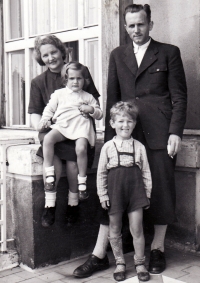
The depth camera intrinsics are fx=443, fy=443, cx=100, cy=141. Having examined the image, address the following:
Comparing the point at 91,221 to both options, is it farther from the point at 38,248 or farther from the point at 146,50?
the point at 146,50

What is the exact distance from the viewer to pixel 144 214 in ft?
12.4

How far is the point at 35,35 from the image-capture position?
17.0 ft

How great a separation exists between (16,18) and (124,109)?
101 inches

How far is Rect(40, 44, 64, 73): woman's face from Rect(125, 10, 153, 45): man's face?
0.68 metres

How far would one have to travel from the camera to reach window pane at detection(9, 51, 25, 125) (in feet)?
17.8

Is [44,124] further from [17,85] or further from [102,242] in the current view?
[17,85]

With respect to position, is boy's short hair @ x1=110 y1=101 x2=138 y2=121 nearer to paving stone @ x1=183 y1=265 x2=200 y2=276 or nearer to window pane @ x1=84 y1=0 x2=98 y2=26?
paving stone @ x1=183 y1=265 x2=200 y2=276

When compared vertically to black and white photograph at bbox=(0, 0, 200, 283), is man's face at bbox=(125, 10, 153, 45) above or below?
above

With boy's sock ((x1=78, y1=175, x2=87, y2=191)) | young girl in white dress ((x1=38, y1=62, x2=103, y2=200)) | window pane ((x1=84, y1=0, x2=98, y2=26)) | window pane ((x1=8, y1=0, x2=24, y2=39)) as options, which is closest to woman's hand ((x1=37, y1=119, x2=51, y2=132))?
→ young girl in white dress ((x1=38, y1=62, x2=103, y2=200))

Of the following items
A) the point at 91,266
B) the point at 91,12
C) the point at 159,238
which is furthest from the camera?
the point at 91,12

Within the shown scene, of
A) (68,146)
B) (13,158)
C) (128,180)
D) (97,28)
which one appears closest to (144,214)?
(128,180)

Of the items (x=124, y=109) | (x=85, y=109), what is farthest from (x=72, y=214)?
(x=124, y=109)

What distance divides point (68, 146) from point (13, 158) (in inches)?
21.8

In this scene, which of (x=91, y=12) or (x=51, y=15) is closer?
(x=91, y=12)
